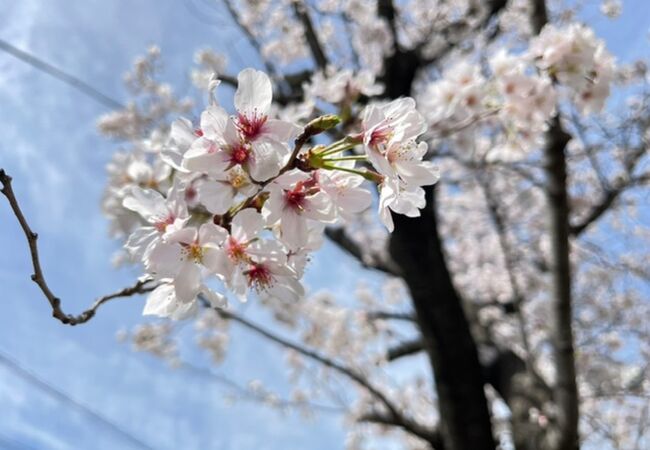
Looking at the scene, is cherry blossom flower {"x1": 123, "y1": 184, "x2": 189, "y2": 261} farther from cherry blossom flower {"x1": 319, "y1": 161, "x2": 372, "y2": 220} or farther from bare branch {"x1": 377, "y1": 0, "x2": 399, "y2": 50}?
bare branch {"x1": 377, "y1": 0, "x2": 399, "y2": 50}

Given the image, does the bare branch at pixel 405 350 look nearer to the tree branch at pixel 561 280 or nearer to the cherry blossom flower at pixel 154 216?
the tree branch at pixel 561 280

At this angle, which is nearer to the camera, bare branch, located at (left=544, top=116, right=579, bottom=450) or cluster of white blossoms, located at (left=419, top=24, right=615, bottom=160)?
cluster of white blossoms, located at (left=419, top=24, right=615, bottom=160)

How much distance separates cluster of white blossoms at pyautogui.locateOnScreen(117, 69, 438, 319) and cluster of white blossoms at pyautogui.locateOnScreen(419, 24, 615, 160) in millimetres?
761

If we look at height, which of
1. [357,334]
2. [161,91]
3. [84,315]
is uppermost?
[161,91]

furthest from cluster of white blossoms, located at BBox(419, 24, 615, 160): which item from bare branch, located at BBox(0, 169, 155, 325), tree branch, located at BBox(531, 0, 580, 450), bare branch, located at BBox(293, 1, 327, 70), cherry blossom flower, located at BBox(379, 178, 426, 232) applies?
bare branch, located at BBox(293, 1, 327, 70)

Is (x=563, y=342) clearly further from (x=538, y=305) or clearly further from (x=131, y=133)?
(x=538, y=305)

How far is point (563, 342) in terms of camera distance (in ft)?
5.80

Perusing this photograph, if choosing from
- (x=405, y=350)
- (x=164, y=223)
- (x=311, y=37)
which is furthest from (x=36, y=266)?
A: (x=405, y=350)

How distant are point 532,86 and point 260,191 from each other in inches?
42.3

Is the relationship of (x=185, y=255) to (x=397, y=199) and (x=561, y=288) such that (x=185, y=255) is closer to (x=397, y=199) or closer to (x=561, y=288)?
(x=397, y=199)

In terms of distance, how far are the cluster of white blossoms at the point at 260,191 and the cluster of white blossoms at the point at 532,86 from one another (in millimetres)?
761

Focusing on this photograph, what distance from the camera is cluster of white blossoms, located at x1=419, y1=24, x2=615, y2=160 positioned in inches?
53.2

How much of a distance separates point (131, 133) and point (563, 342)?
2.76 meters

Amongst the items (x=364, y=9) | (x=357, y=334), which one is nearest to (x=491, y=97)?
(x=364, y=9)
